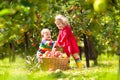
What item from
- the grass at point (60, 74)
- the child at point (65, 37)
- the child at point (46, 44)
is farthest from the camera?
the child at point (46, 44)

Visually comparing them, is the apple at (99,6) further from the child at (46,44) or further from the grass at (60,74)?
the child at (46,44)

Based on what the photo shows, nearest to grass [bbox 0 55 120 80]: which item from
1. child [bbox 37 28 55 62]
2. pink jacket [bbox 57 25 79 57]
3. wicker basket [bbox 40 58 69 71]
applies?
wicker basket [bbox 40 58 69 71]

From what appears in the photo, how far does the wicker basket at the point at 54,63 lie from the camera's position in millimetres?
9500

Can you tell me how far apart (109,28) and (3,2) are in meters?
10.6

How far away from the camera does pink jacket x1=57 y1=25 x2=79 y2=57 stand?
996 cm

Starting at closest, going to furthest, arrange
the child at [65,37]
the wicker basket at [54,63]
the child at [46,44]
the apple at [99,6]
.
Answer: the apple at [99,6]
the wicker basket at [54,63]
the child at [65,37]
the child at [46,44]

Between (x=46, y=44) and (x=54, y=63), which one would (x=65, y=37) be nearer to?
(x=46, y=44)

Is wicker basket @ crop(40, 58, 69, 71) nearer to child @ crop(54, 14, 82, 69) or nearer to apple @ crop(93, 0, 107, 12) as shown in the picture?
child @ crop(54, 14, 82, 69)

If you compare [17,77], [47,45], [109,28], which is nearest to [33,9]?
[17,77]

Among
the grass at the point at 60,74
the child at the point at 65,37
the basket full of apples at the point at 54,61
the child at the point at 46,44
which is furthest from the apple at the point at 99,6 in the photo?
the child at the point at 46,44

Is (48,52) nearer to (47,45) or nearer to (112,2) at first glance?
(47,45)

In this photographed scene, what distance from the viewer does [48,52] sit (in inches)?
Answer: 386

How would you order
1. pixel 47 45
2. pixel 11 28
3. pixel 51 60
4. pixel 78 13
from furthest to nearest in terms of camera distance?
pixel 78 13 → pixel 47 45 → pixel 51 60 → pixel 11 28

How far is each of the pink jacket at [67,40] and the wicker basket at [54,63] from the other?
602 millimetres
